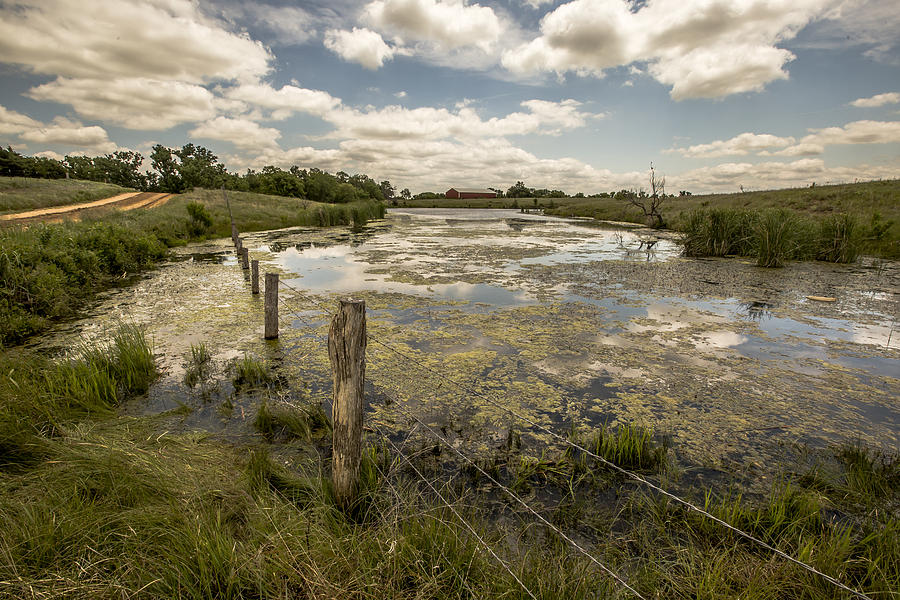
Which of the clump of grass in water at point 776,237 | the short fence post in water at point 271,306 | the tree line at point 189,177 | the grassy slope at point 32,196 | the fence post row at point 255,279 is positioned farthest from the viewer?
the tree line at point 189,177

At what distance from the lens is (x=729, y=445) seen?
130 inches

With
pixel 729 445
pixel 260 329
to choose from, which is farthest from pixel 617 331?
pixel 260 329

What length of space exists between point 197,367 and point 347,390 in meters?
3.32

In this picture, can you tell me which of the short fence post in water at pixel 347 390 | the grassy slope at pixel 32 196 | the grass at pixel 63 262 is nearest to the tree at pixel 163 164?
the grassy slope at pixel 32 196

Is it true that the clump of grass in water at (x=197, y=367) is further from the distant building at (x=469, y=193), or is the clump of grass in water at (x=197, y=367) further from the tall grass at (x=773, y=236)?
the distant building at (x=469, y=193)

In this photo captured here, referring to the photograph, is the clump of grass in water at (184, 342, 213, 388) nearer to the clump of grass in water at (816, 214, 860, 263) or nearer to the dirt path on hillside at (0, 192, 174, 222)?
the dirt path on hillside at (0, 192, 174, 222)

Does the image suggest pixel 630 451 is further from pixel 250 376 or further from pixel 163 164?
pixel 163 164

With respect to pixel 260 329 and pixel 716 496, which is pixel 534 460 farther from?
pixel 260 329

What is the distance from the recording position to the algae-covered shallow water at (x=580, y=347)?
3672 millimetres

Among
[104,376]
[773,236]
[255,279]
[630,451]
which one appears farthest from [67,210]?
[773,236]

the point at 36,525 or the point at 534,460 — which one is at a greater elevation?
the point at 36,525

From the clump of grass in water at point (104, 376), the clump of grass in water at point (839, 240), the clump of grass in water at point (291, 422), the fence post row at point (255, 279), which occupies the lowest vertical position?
the clump of grass in water at point (291, 422)

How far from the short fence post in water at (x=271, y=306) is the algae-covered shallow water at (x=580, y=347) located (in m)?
0.23

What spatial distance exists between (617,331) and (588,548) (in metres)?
4.35
